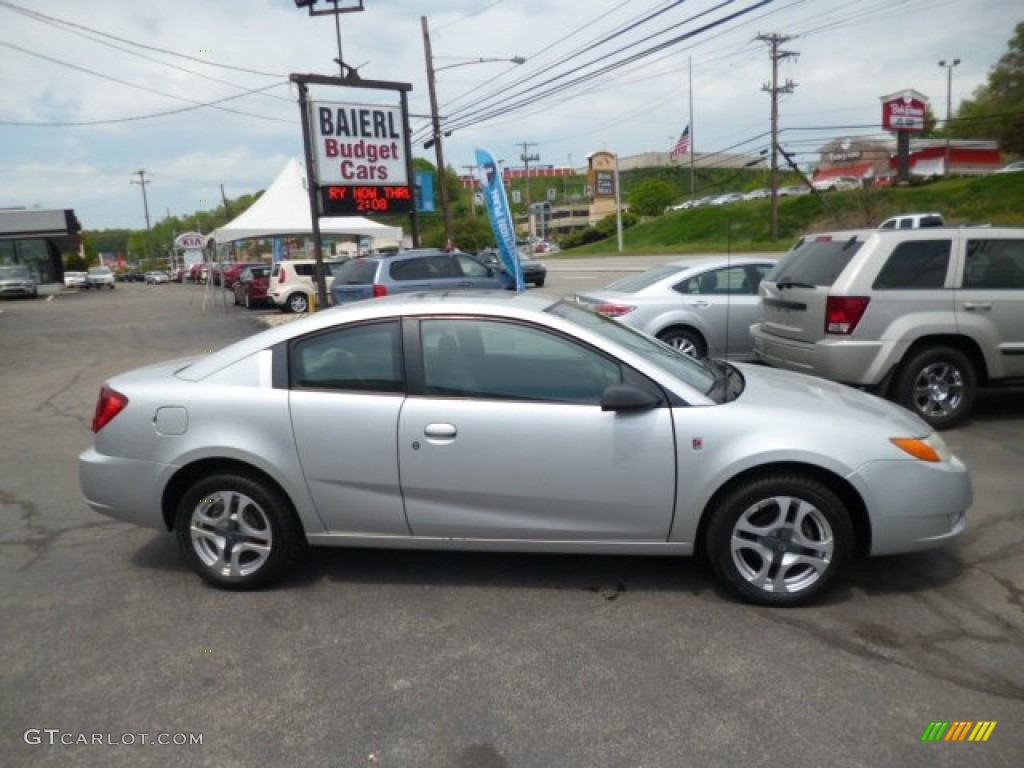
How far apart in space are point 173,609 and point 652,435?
249 centimetres

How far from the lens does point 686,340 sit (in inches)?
356

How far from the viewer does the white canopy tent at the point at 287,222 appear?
25031 millimetres

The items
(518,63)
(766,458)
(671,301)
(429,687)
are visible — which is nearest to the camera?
(429,687)

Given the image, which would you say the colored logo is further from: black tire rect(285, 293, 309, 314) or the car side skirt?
black tire rect(285, 293, 309, 314)

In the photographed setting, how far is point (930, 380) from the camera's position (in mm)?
6582

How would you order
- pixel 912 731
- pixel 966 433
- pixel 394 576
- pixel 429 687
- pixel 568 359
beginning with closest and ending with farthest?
pixel 912 731, pixel 429 687, pixel 568 359, pixel 394 576, pixel 966 433

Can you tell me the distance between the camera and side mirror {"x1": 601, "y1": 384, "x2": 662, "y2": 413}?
3412mm

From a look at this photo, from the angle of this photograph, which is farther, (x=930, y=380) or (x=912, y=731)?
(x=930, y=380)

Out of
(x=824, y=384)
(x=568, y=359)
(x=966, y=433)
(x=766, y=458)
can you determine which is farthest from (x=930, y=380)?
(x=568, y=359)

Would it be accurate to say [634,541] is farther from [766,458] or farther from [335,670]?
[335,670]

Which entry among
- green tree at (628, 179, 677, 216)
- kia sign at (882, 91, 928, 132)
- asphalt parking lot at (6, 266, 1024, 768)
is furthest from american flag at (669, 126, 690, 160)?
green tree at (628, 179, 677, 216)

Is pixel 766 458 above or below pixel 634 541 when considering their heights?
above

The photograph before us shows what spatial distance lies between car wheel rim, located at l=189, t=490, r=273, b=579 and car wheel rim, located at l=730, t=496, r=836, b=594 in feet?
7.62

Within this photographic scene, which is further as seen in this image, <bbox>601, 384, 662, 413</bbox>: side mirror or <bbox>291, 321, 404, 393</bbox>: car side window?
<bbox>291, 321, 404, 393</bbox>: car side window
